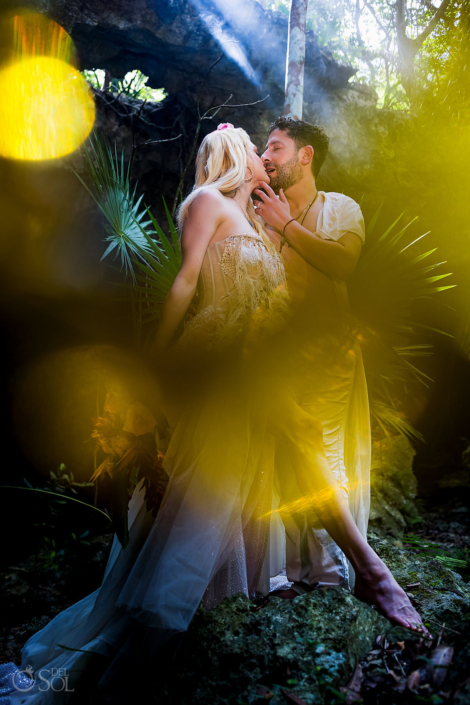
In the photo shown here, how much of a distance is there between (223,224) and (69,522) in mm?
2848

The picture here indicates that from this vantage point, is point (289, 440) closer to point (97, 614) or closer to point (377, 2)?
point (97, 614)

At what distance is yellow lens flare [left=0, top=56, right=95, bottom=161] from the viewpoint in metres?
3.33

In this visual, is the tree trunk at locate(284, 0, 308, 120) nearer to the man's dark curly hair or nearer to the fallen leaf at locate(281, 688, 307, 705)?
the man's dark curly hair

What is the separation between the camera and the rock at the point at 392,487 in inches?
156

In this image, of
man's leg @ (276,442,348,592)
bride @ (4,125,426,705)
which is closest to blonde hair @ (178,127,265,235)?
bride @ (4,125,426,705)

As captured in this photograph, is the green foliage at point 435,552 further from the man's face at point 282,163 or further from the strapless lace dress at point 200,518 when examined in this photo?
the man's face at point 282,163

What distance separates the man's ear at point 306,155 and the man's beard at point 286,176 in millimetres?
51

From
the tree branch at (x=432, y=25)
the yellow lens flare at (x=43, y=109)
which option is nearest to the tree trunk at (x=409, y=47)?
the tree branch at (x=432, y=25)

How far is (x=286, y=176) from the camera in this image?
8.62ft

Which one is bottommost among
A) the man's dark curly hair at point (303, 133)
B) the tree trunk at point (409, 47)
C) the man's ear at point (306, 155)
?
the man's ear at point (306, 155)

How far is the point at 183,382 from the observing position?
207 centimetres

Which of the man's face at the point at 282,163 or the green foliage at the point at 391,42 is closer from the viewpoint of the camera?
the man's face at the point at 282,163

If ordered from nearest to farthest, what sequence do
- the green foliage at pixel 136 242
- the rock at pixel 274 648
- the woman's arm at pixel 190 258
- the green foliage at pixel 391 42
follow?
the rock at pixel 274 648, the woman's arm at pixel 190 258, the green foliage at pixel 136 242, the green foliage at pixel 391 42

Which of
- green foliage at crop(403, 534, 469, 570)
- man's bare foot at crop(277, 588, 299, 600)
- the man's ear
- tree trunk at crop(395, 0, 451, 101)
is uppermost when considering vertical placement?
tree trunk at crop(395, 0, 451, 101)
